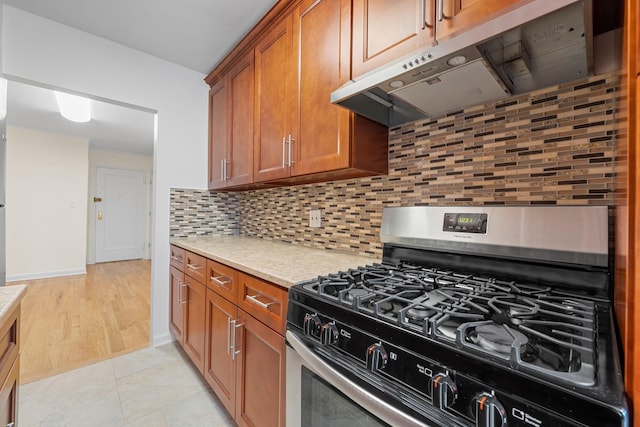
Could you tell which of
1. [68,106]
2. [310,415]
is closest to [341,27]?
[310,415]

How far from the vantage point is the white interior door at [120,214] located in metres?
5.42

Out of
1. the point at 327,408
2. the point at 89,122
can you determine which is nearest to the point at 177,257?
the point at 327,408

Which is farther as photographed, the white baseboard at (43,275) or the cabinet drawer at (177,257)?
the white baseboard at (43,275)

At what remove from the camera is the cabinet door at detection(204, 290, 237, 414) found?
1323 millimetres

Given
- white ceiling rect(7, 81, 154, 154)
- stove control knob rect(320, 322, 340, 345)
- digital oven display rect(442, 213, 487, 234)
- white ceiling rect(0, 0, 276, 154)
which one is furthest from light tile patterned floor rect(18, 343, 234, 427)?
white ceiling rect(0, 0, 276, 154)

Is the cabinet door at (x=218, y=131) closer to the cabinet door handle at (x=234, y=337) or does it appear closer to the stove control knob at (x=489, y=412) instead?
the cabinet door handle at (x=234, y=337)

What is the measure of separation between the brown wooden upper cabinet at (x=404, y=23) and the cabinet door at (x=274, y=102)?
50 cm

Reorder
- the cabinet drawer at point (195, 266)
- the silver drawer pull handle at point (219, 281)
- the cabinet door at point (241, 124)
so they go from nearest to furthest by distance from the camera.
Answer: the silver drawer pull handle at point (219, 281) → the cabinet drawer at point (195, 266) → the cabinet door at point (241, 124)

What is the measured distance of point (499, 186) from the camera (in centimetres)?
103

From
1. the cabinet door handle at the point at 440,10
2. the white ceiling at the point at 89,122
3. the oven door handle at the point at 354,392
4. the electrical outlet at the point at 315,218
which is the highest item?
the white ceiling at the point at 89,122

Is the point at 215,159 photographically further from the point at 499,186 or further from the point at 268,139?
the point at 499,186

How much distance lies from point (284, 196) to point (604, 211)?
1.73 meters

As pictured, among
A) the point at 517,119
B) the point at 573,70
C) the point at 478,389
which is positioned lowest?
the point at 478,389

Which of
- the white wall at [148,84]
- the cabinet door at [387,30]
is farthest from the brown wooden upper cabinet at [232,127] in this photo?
the cabinet door at [387,30]
